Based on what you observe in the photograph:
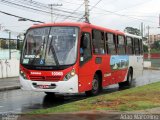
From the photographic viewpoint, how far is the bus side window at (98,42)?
17.1 metres

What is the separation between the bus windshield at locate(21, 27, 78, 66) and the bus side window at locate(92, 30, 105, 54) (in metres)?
1.73

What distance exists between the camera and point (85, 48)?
51.9 ft

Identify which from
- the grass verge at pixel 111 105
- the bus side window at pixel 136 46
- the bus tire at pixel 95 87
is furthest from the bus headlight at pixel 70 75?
the bus side window at pixel 136 46

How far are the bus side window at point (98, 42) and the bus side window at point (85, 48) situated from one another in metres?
0.76

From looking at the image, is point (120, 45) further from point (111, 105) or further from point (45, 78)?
point (111, 105)

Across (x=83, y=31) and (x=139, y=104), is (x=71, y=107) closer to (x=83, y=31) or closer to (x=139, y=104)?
(x=139, y=104)

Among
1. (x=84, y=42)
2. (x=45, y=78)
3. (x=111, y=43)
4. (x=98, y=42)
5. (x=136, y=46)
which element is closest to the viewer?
(x=45, y=78)

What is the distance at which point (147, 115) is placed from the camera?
10203mm

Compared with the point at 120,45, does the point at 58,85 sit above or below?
below

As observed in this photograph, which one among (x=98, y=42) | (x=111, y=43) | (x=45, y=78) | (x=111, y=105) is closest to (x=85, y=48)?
(x=98, y=42)

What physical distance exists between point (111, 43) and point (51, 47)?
5.09 m

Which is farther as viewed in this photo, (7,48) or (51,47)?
(7,48)

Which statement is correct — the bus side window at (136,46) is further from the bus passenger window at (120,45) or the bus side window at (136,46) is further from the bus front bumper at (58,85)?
the bus front bumper at (58,85)

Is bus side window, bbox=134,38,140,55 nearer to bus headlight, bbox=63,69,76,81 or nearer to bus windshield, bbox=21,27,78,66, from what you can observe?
bus windshield, bbox=21,27,78,66
